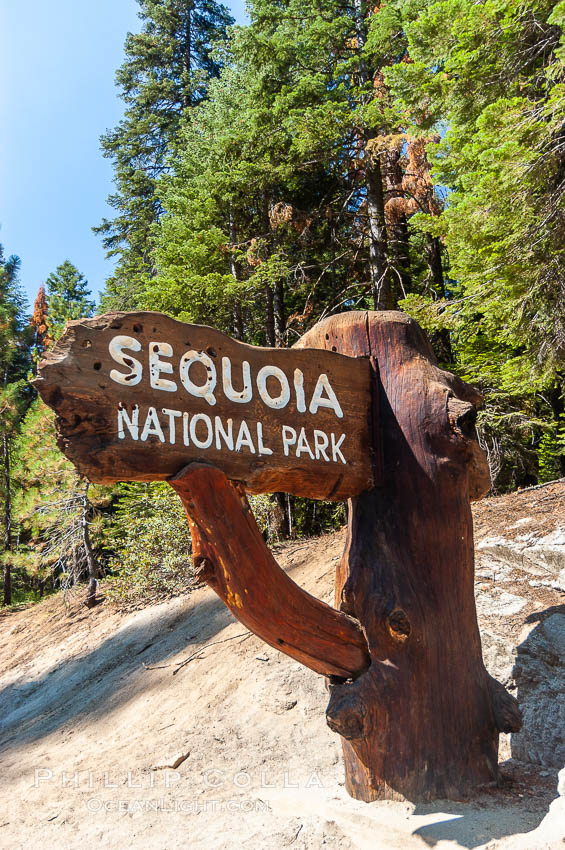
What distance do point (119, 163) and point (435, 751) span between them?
22.7m

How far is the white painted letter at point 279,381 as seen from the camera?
2.76 meters

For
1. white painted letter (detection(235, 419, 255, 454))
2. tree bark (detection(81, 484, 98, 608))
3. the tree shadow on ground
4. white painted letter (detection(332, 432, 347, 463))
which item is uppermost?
white painted letter (detection(235, 419, 255, 454))

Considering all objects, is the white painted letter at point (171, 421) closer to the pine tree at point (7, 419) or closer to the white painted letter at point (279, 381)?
the white painted letter at point (279, 381)

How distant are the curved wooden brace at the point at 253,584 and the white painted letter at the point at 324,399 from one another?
1.91 ft

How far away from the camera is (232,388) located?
266 centimetres

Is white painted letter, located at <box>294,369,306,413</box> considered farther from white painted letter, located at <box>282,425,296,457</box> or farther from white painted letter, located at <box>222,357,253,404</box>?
white painted letter, located at <box>222,357,253,404</box>

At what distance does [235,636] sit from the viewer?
5.75 m

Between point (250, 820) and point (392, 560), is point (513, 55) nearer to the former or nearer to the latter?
point (392, 560)

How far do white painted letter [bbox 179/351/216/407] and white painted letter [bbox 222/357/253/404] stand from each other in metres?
0.05

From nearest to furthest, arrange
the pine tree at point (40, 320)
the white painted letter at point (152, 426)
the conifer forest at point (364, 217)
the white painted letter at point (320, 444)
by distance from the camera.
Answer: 1. the white painted letter at point (152, 426)
2. the white painted letter at point (320, 444)
3. the conifer forest at point (364, 217)
4. the pine tree at point (40, 320)

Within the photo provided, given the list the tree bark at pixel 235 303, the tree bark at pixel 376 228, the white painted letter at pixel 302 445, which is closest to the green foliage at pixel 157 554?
the tree bark at pixel 235 303

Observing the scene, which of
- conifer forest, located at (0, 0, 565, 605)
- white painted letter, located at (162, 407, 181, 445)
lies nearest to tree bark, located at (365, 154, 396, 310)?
conifer forest, located at (0, 0, 565, 605)

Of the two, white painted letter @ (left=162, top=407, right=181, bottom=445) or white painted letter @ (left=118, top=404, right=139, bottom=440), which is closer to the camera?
white painted letter @ (left=118, top=404, right=139, bottom=440)

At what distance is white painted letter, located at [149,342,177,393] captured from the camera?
2.46m
